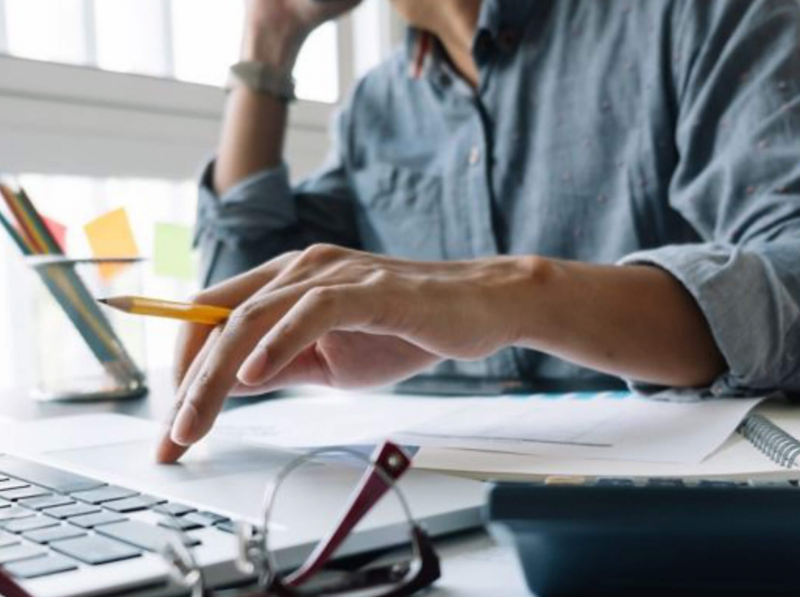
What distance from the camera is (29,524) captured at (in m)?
0.41

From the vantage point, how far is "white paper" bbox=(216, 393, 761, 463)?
1.84 ft

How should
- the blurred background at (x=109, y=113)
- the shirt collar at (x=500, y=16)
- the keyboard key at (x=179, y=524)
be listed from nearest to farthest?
1. the keyboard key at (x=179, y=524)
2. the shirt collar at (x=500, y=16)
3. the blurred background at (x=109, y=113)

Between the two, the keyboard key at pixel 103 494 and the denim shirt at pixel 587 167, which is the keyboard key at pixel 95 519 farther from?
the denim shirt at pixel 587 167

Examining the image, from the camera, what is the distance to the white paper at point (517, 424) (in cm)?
56

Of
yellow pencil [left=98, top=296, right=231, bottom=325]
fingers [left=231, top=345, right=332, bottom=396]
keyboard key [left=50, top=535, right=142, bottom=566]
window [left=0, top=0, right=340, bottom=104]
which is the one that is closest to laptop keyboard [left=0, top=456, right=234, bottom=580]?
keyboard key [left=50, top=535, right=142, bottom=566]

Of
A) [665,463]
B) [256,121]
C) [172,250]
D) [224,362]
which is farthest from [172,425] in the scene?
[256,121]

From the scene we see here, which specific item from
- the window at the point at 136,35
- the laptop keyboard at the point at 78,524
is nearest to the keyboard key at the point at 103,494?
the laptop keyboard at the point at 78,524

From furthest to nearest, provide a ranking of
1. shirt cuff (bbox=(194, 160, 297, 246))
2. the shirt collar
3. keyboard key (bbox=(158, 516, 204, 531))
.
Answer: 1. shirt cuff (bbox=(194, 160, 297, 246))
2. the shirt collar
3. keyboard key (bbox=(158, 516, 204, 531))

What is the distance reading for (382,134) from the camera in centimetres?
128

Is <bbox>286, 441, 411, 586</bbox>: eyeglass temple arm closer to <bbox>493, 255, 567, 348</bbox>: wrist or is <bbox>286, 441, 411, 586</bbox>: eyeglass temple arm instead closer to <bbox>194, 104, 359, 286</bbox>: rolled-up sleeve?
<bbox>493, 255, 567, 348</bbox>: wrist

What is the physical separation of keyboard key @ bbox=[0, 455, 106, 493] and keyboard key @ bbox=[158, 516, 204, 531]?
0.27 feet

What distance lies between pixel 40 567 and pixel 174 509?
0.08m

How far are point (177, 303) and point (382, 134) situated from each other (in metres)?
0.70

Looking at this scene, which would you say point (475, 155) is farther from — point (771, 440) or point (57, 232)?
point (771, 440)
